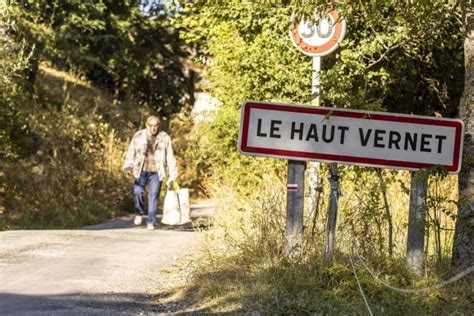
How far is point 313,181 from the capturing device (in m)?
8.74

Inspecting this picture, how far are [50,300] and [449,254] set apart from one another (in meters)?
3.36

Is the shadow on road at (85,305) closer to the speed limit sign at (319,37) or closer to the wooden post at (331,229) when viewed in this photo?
the wooden post at (331,229)

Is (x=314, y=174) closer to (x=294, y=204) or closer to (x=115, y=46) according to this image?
(x=294, y=204)

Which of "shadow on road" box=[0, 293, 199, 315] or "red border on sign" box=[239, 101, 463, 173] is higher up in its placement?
"red border on sign" box=[239, 101, 463, 173]

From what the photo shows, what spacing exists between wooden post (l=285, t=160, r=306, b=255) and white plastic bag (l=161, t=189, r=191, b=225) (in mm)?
5861

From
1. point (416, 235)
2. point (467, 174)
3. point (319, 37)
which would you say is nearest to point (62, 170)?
point (319, 37)

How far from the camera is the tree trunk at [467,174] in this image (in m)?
7.10

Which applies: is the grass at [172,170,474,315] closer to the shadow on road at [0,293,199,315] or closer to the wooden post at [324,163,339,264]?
the wooden post at [324,163,339,264]

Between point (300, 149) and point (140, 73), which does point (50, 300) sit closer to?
point (300, 149)

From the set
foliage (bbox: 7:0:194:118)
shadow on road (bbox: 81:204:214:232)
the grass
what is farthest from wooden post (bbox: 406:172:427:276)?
foliage (bbox: 7:0:194:118)

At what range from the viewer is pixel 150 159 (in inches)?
571

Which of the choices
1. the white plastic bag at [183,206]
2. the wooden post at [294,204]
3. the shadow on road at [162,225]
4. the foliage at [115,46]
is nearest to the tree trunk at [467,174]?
the wooden post at [294,204]

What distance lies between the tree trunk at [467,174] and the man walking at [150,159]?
24.7 ft

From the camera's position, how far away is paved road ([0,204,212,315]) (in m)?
7.49
